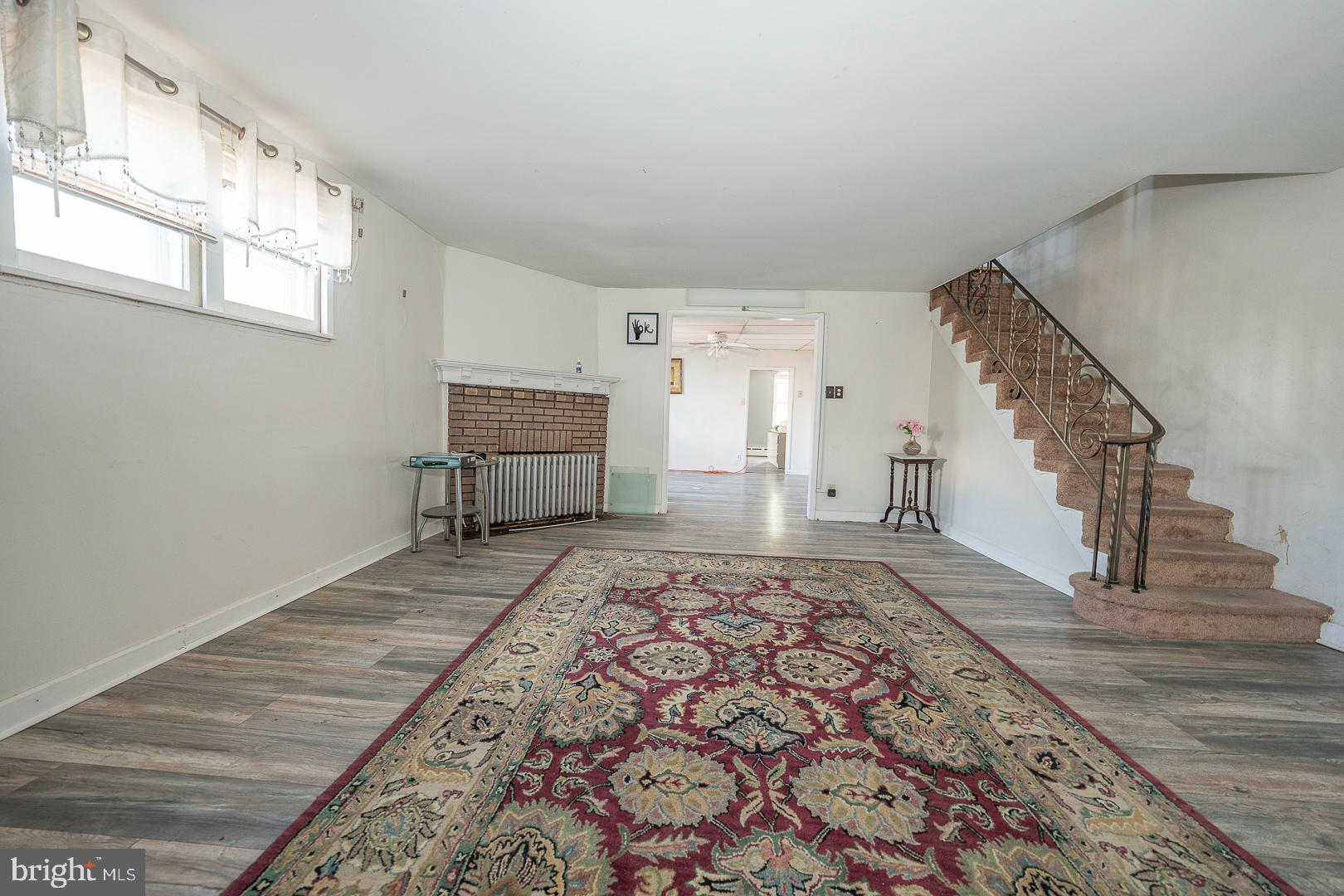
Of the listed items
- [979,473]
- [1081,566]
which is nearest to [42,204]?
[1081,566]

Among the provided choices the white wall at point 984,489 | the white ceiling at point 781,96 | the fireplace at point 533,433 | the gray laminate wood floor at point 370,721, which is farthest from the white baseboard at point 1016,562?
the fireplace at point 533,433

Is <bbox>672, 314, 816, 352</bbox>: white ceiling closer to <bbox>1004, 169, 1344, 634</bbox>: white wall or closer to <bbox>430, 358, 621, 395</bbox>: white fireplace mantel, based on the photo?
<bbox>430, 358, 621, 395</bbox>: white fireplace mantel

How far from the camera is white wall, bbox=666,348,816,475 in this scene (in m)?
10.6

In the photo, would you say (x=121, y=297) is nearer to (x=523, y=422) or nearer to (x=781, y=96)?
(x=781, y=96)

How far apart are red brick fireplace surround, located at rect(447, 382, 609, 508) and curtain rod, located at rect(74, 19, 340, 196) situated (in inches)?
78.9

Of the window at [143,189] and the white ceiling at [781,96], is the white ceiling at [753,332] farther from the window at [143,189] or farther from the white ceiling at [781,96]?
the window at [143,189]

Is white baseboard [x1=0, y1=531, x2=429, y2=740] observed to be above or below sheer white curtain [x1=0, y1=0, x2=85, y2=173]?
below

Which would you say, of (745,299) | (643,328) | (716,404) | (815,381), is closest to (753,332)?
(716,404)

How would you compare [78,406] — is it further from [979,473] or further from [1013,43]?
[979,473]

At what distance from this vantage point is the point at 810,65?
1977mm

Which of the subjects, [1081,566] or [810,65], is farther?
[1081,566]

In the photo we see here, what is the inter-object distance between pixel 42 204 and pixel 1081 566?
206 inches

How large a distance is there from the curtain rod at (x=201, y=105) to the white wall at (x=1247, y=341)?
209 inches

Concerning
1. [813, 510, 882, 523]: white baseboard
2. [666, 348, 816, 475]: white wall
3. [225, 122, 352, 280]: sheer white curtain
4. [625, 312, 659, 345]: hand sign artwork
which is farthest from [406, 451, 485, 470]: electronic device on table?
[666, 348, 816, 475]: white wall
